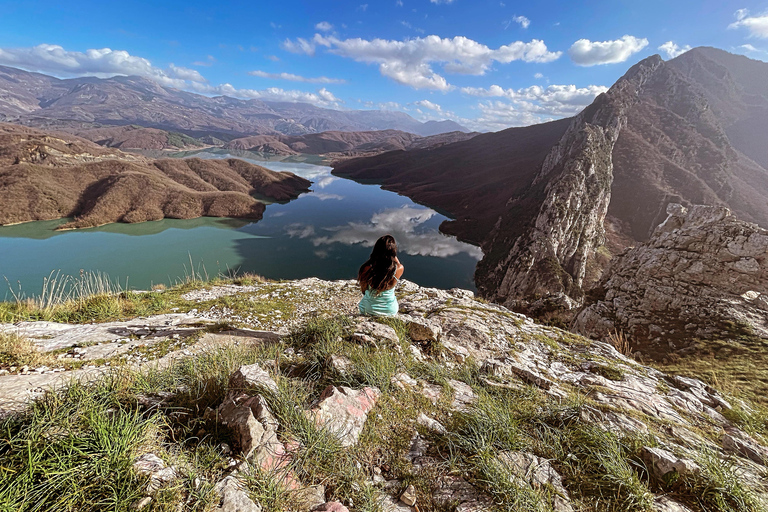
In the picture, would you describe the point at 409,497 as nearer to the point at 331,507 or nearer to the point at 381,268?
the point at 331,507

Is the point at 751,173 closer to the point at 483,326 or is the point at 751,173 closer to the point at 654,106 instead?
the point at 654,106

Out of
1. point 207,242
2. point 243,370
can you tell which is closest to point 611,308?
point 243,370

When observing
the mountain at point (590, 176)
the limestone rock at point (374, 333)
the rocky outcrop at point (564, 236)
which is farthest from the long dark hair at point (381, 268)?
the rocky outcrop at point (564, 236)

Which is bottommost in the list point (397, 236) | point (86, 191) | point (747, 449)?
point (397, 236)

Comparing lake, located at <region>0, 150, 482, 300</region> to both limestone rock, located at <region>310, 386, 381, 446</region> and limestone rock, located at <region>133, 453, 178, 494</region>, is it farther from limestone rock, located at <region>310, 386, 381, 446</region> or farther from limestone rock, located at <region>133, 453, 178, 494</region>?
limestone rock, located at <region>133, 453, 178, 494</region>

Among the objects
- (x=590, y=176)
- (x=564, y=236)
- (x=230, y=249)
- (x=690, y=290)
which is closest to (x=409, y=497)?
(x=690, y=290)

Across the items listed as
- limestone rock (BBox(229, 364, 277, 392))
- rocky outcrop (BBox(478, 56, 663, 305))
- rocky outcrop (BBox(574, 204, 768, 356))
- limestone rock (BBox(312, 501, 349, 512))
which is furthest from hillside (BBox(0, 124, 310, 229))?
limestone rock (BBox(312, 501, 349, 512))
